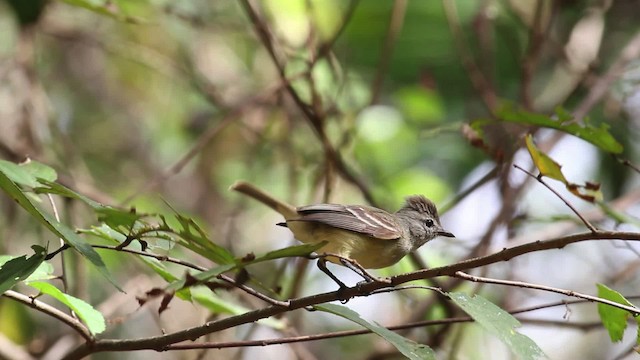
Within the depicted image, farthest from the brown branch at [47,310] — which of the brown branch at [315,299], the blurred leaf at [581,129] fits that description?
the blurred leaf at [581,129]

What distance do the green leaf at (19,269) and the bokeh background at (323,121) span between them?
78.6 inches

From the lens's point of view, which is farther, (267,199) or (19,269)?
(267,199)

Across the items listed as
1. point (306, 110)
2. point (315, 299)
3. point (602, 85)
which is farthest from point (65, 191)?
point (602, 85)

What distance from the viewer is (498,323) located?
1.76 m

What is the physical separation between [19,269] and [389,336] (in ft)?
2.57

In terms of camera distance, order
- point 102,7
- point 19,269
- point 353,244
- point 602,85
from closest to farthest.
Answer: point 19,269, point 102,7, point 353,244, point 602,85

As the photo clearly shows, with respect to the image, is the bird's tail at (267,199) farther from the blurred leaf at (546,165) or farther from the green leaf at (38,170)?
the blurred leaf at (546,165)

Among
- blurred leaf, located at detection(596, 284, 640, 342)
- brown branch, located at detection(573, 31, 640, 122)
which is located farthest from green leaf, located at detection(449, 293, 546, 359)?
brown branch, located at detection(573, 31, 640, 122)

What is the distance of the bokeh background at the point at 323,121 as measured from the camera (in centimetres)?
418

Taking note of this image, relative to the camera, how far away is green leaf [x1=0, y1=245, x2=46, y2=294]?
163 cm

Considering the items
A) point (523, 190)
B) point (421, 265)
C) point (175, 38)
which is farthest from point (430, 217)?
point (175, 38)

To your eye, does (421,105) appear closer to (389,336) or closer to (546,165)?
(546,165)

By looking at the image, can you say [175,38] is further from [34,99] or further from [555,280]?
[555,280]

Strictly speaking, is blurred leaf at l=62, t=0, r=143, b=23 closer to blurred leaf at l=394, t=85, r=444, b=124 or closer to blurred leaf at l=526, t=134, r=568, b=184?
blurred leaf at l=526, t=134, r=568, b=184
